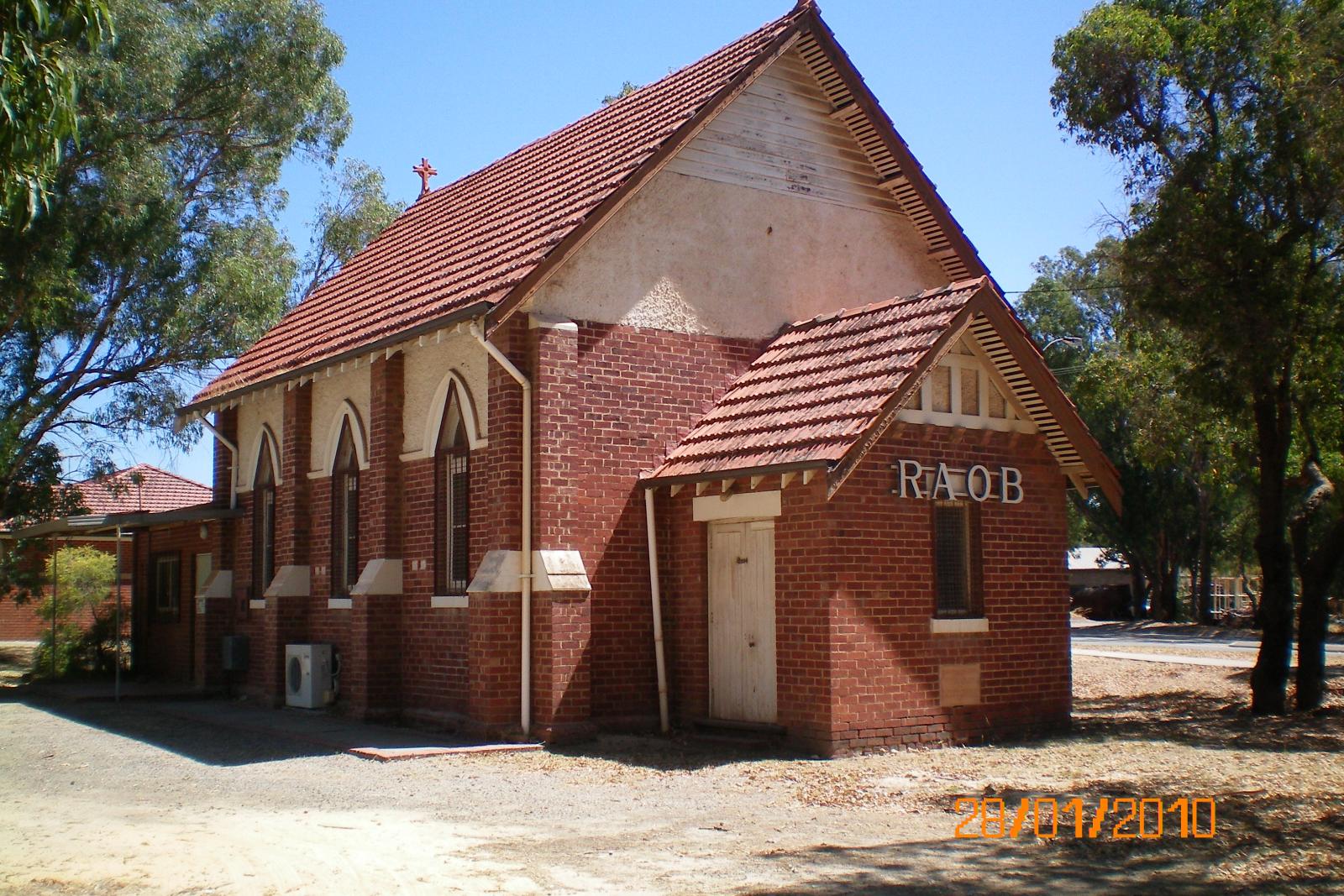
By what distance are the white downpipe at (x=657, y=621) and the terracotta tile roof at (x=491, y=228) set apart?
301cm

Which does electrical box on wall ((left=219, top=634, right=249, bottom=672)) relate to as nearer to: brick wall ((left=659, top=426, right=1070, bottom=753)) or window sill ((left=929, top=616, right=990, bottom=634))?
brick wall ((left=659, top=426, right=1070, bottom=753))

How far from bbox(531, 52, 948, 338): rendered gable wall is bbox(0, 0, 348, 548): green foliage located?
43.8 ft

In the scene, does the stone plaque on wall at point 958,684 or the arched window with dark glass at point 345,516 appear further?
the arched window with dark glass at point 345,516

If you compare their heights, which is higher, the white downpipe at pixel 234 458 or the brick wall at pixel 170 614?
the white downpipe at pixel 234 458

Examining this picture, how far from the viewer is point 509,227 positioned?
16.5m

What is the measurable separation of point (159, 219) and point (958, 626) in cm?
1906

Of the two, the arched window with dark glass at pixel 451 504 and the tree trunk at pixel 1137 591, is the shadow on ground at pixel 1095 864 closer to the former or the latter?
the arched window with dark glass at pixel 451 504

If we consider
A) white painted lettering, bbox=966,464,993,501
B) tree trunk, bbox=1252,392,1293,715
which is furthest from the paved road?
white painted lettering, bbox=966,464,993,501

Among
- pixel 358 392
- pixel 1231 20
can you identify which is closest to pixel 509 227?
pixel 358 392

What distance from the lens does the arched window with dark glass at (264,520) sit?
20.1m

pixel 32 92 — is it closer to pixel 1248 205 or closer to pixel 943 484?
pixel 943 484

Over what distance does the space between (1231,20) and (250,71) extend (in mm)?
19828

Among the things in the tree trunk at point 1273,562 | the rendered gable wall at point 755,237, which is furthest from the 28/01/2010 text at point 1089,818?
the rendered gable wall at point 755,237

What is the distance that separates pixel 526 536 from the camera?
13.9m
